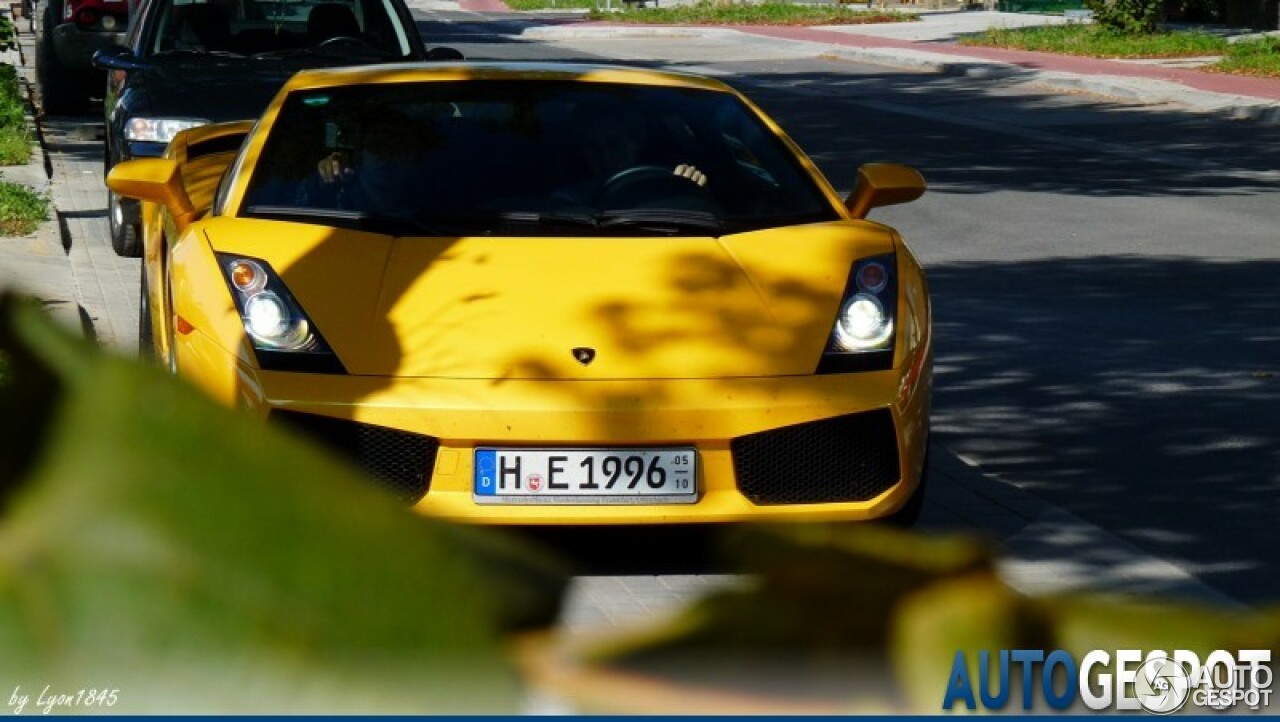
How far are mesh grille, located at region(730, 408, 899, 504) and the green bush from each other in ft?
92.9

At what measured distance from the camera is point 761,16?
4628 cm

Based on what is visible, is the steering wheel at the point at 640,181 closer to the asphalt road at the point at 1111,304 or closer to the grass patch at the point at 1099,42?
the asphalt road at the point at 1111,304

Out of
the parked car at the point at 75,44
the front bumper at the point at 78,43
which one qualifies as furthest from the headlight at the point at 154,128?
the parked car at the point at 75,44

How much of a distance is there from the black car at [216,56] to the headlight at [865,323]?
217 inches

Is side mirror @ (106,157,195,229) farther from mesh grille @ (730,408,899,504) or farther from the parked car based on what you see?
the parked car

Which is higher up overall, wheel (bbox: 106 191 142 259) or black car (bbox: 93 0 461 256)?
black car (bbox: 93 0 461 256)

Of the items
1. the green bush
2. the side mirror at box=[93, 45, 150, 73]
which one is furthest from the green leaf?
the green bush

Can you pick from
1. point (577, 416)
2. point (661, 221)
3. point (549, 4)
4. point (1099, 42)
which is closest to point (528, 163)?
point (661, 221)

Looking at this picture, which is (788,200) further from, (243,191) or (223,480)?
(223,480)

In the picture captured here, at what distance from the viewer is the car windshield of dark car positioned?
11406 mm

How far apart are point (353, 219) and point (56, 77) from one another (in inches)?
564

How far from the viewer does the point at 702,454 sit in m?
4.95

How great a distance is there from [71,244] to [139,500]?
35.7 ft

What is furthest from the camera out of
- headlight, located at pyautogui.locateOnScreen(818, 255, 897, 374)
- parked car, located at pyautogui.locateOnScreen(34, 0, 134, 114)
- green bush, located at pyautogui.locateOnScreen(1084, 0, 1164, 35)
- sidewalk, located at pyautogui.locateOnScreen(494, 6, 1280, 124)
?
green bush, located at pyautogui.locateOnScreen(1084, 0, 1164, 35)
